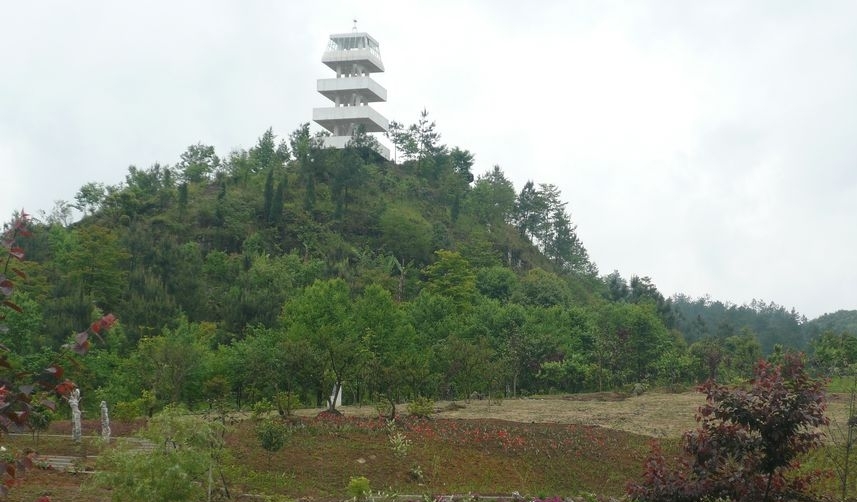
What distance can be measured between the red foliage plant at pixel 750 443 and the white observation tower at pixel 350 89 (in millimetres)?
71278

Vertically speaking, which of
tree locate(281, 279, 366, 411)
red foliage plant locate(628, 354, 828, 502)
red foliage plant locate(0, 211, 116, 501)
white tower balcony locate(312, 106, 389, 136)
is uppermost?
white tower balcony locate(312, 106, 389, 136)

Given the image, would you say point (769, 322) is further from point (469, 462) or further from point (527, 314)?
point (469, 462)

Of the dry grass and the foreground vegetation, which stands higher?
the foreground vegetation

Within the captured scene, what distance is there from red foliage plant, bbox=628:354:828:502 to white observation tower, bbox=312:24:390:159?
71.3m

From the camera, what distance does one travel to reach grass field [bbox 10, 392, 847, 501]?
16953mm

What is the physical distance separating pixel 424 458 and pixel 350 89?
6399 cm

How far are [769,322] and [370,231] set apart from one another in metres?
66.1

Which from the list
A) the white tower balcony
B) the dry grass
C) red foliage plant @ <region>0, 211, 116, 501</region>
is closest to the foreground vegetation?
red foliage plant @ <region>0, 211, 116, 501</region>

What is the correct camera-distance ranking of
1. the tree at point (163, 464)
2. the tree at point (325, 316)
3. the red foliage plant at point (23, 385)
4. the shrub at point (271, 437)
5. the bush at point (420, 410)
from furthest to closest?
the tree at point (325, 316), the bush at point (420, 410), the shrub at point (271, 437), the tree at point (163, 464), the red foliage plant at point (23, 385)

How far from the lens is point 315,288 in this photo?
39.2 metres

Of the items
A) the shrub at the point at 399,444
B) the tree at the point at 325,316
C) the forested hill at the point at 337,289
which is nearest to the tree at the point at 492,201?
the forested hill at the point at 337,289

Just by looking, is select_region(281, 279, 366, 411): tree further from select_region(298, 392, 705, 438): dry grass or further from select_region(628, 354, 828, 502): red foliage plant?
select_region(628, 354, 828, 502): red foliage plant

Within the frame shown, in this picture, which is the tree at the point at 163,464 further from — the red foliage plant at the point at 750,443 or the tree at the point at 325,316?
the tree at the point at 325,316

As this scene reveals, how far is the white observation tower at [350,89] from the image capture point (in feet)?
262
